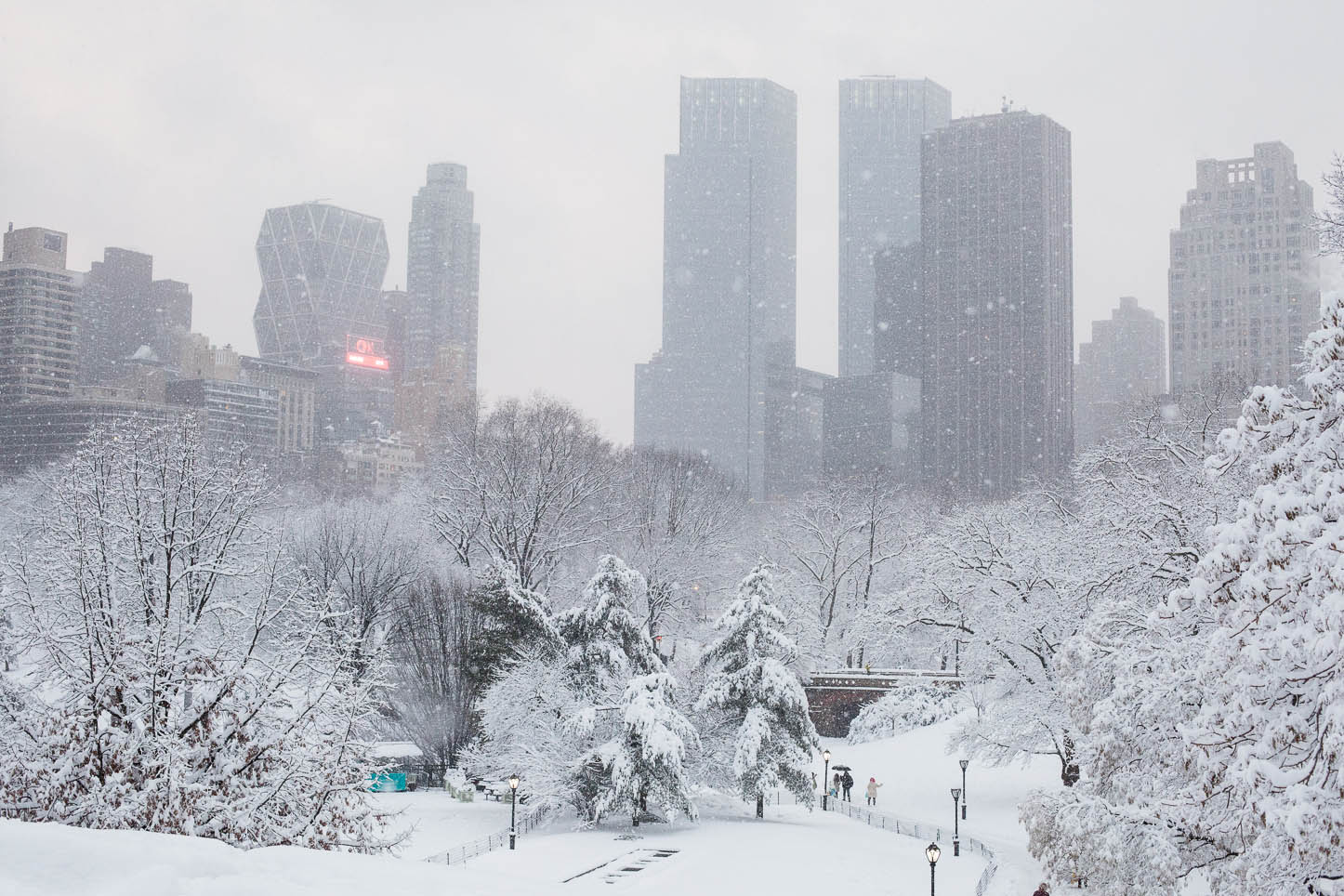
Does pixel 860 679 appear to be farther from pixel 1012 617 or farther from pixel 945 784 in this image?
pixel 1012 617

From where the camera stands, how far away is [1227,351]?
613 ft

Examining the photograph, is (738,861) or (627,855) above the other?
(738,861)

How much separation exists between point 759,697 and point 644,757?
17.3ft

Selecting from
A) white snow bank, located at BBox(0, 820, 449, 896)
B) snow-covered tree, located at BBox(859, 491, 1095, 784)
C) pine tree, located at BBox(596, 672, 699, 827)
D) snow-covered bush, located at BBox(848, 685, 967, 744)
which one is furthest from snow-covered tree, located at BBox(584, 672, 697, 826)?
white snow bank, located at BBox(0, 820, 449, 896)

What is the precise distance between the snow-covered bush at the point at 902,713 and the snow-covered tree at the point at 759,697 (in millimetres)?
14974

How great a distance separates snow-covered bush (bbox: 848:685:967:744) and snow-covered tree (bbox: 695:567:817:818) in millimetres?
14974

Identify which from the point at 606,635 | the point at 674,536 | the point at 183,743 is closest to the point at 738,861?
the point at 606,635

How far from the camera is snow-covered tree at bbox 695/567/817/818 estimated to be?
117 ft

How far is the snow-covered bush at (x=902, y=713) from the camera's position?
5144 cm

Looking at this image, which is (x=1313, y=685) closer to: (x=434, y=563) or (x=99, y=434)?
(x=99, y=434)

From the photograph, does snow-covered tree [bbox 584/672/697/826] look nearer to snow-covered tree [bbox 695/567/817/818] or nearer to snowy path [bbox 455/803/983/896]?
snowy path [bbox 455/803/983/896]

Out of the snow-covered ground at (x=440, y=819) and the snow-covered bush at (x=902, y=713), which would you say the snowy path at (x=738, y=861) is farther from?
the snow-covered bush at (x=902, y=713)

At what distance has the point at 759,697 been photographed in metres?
36.9

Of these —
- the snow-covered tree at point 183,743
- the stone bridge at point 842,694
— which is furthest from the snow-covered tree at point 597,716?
the stone bridge at point 842,694
